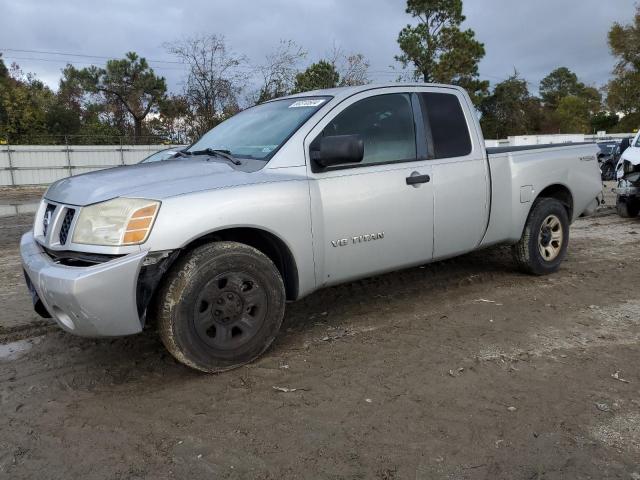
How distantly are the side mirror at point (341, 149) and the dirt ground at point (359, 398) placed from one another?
4.33 feet

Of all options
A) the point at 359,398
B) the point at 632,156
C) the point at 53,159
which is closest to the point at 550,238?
the point at 359,398

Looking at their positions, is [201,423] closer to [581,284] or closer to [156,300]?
[156,300]

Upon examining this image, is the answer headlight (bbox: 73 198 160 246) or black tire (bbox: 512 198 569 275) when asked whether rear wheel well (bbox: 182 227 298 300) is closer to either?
headlight (bbox: 73 198 160 246)

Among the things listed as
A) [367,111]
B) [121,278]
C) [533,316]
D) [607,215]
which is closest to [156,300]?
[121,278]

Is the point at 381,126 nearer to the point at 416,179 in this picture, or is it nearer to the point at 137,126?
the point at 416,179

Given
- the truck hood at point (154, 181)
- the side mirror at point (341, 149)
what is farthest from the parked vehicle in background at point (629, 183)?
the truck hood at point (154, 181)

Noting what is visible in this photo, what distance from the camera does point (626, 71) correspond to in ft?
144

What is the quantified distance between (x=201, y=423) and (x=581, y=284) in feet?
13.3

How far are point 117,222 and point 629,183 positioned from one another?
894 cm

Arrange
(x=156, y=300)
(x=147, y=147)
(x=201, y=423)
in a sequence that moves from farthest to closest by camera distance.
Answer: (x=147, y=147) → (x=156, y=300) → (x=201, y=423)

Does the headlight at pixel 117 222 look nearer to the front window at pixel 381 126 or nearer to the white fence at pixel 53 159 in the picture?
the front window at pixel 381 126

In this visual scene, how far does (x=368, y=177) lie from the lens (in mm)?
3930

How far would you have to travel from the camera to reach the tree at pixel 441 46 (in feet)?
126

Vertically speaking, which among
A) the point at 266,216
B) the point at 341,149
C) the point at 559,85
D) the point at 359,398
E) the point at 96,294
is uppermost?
the point at 559,85
